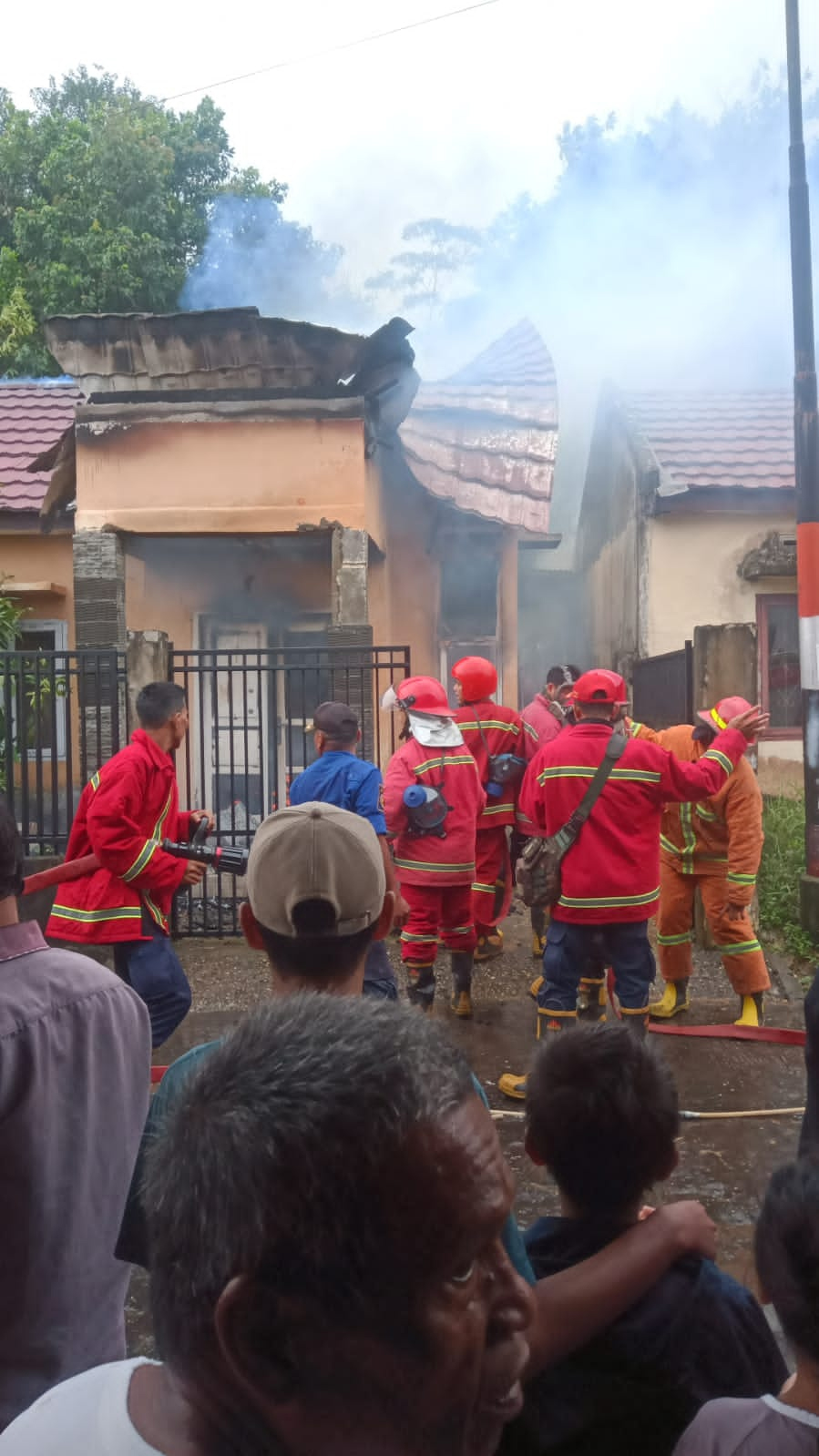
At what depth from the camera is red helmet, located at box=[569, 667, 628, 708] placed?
4.95 m

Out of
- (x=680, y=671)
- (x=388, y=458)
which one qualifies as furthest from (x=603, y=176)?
(x=680, y=671)

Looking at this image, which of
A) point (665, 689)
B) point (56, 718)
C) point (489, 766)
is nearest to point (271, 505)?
point (56, 718)

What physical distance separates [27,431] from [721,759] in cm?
972

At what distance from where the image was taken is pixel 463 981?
622cm

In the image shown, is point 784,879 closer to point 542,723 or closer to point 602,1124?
point 542,723

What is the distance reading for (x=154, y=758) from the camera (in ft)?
14.9

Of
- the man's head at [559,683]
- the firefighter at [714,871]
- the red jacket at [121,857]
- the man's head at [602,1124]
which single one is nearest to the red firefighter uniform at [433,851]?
the firefighter at [714,871]

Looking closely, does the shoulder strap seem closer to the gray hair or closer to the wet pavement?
the wet pavement

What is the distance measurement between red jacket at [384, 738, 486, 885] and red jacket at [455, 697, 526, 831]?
0.93m

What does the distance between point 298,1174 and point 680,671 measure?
696cm

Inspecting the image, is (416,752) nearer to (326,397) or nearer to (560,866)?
(560,866)

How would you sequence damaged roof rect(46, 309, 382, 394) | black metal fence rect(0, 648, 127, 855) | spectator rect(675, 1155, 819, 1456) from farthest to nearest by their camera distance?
damaged roof rect(46, 309, 382, 394), black metal fence rect(0, 648, 127, 855), spectator rect(675, 1155, 819, 1456)

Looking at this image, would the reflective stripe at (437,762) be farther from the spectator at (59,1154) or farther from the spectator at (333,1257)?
the spectator at (333,1257)

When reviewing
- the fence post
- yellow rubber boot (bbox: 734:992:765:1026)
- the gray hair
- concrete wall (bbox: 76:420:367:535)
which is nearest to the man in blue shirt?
yellow rubber boot (bbox: 734:992:765:1026)
